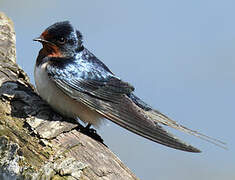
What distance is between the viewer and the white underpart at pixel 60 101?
2.99 meters

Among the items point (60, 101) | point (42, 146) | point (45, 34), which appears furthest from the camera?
point (45, 34)

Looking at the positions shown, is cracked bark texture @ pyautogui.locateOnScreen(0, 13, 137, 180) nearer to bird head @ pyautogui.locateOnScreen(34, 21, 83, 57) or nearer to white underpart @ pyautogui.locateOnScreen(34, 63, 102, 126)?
white underpart @ pyautogui.locateOnScreen(34, 63, 102, 126)

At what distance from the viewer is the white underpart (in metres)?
2.99

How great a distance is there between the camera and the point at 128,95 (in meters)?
3.27

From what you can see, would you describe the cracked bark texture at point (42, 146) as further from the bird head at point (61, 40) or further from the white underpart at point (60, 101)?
the bird head at point (61, 40)

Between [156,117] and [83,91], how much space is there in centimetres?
51

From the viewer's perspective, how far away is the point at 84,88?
3094mm

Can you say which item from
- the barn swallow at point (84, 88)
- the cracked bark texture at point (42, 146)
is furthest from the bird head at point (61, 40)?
the cracked bark texture at point (42, 146)

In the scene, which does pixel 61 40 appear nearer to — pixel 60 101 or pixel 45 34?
pixel 45 34

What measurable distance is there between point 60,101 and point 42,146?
1.61 ft

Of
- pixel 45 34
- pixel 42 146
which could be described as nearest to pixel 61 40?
pixel 45 34

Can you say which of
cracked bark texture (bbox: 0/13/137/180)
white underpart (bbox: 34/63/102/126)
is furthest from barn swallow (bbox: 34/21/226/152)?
cracked bark texture (bbox: 0/13/137/180)

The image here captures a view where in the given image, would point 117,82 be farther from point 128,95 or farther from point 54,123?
point 54,123

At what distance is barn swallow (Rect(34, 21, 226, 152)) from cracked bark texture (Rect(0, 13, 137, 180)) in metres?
0.12
